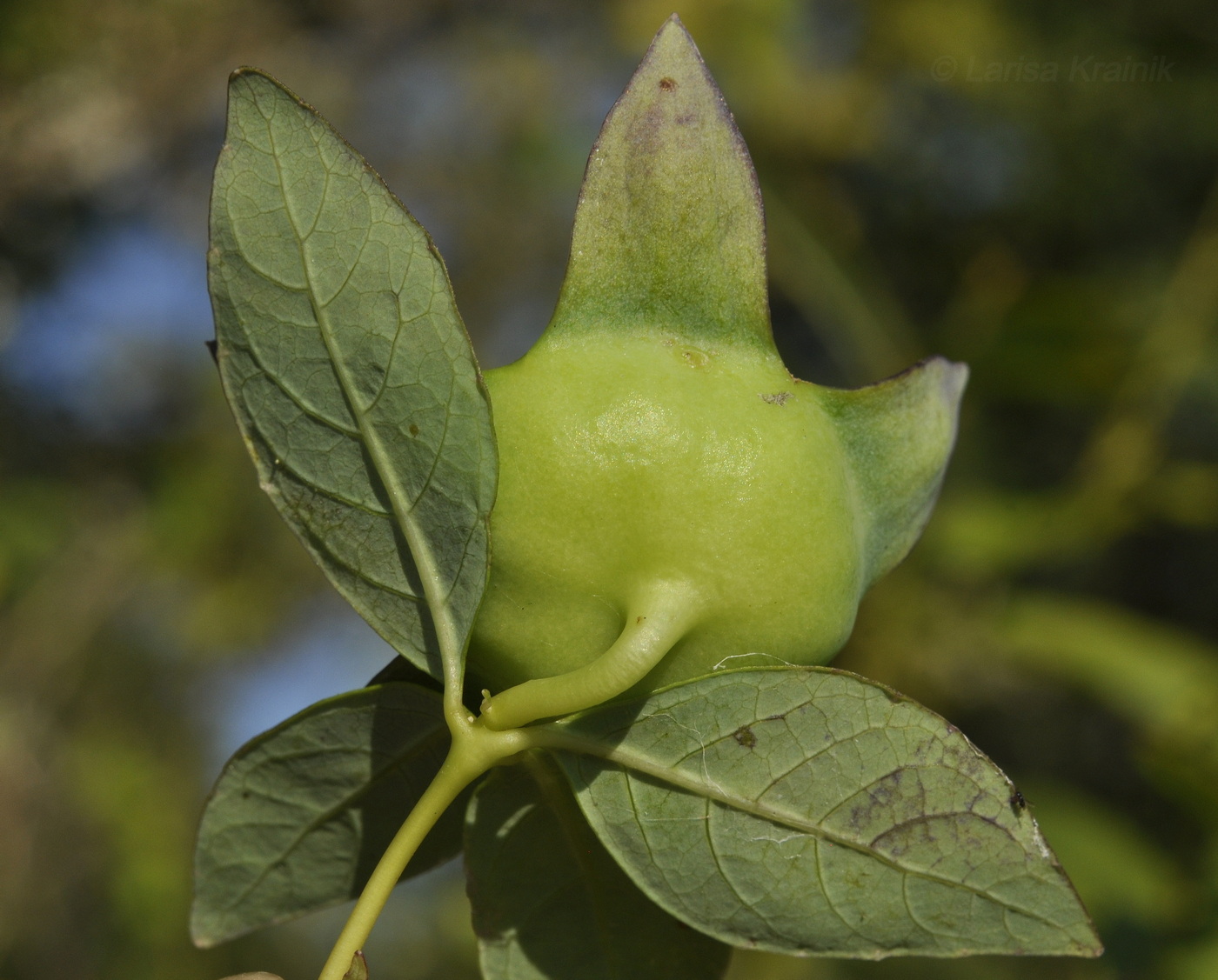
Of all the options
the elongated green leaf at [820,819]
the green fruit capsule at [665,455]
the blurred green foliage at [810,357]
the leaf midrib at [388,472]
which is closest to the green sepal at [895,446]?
the green fruit capsule at [665,455]

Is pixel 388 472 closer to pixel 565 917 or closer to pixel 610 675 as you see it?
pixel 610 675

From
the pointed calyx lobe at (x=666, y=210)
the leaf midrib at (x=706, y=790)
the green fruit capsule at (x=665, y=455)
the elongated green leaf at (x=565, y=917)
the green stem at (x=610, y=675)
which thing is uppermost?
the pointed calyx lobe at (x=666, y=210)

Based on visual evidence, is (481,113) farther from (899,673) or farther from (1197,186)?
(899,673)

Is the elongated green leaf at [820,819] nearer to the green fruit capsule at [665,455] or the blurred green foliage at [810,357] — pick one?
the green fruit capsule at [665,455]

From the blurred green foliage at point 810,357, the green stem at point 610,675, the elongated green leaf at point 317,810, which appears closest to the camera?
the green stem at point 610,675

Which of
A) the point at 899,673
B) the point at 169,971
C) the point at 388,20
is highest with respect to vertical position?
the point at 388,20

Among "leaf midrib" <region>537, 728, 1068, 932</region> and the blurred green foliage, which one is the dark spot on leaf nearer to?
"leaf midrib" <region>537, 728, 1068, 932</region>

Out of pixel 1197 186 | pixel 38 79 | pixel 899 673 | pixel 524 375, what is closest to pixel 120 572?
pixel 38 79

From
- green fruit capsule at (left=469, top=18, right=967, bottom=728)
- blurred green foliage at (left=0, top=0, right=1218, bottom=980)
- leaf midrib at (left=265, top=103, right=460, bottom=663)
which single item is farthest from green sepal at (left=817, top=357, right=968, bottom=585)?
blurred green foliage at (left=0, top=0, right=1218, bottom=980)
